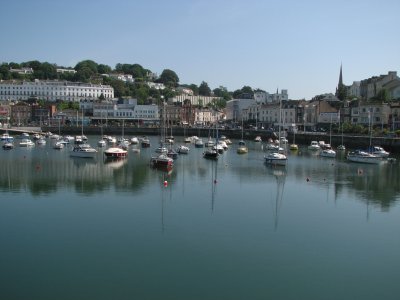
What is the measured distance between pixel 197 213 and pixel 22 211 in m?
8.47

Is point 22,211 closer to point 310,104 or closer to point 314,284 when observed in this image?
point 314,284

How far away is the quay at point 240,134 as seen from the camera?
5890 centimetres

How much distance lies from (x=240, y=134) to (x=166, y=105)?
32.9m

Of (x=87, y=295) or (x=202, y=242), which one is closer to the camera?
(x=87, y=295)

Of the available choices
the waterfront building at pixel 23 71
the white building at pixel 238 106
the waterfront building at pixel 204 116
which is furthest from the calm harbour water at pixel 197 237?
the waterfront building at pixel 23 71

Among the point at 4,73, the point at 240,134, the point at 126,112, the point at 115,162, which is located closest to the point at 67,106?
the point at 126,112

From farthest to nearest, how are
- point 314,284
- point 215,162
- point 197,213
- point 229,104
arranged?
point 229,104 → point 215,162 → point 197,213 → point 314,284

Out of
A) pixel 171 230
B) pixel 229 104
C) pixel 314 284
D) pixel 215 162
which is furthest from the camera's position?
pixel 229 104

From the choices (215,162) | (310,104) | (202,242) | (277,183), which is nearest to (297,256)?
(202,242)

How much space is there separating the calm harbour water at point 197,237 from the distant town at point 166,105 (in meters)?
28.4

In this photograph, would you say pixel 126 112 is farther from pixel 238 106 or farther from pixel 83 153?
pixel 83 153

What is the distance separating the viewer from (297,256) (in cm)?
1748

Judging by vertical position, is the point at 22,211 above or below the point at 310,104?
below

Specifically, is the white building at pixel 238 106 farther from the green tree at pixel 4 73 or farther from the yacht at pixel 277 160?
the yacht at pixel 277 160
